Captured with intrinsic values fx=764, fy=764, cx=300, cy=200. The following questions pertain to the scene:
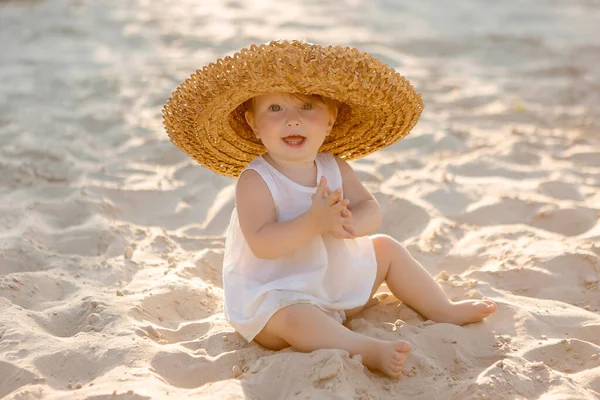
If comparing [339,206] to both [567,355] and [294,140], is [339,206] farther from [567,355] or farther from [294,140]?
[567,355]

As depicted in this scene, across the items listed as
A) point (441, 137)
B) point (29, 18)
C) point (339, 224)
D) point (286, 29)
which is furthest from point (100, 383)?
point (29, 18)

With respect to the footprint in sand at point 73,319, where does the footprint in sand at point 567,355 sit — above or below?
below

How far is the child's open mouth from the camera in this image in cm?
282

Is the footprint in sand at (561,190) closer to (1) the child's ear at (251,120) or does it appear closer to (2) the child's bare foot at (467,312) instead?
(2) the child's bare foot at (467,312)

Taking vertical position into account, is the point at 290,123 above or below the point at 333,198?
above

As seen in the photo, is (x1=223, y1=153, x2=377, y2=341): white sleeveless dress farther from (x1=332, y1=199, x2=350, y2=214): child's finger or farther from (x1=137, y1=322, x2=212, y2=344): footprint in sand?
(x1=332, y1=199, x2=350, y2=214): child's finger

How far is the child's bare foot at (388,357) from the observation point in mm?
2488

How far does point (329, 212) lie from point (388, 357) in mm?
522

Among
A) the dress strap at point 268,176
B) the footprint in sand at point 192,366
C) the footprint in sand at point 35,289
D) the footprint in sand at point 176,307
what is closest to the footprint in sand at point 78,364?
the footprint in sand at point 192,366

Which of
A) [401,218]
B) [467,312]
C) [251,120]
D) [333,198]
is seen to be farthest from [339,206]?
A: [401,218]

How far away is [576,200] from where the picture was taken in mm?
4109

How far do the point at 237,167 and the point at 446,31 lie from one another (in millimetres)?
5613

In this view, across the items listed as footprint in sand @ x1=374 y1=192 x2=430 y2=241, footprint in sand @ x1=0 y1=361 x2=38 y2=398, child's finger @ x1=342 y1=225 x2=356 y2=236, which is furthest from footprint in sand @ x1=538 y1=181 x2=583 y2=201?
footprint in sand @ x1=0 y1=361 x2=38 y2=398

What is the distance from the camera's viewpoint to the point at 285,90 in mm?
2668
